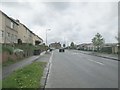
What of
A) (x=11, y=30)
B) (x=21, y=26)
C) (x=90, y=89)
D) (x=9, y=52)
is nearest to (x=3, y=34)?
(x=11, y=30)

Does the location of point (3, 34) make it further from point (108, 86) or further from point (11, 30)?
point (108, 86)

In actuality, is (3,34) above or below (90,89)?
above

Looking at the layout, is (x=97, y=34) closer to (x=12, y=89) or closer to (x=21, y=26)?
(x=21, y=26)

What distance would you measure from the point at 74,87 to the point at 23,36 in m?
63.5

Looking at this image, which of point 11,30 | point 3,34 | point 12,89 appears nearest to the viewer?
point 12,89

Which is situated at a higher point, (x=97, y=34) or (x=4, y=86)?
(x=97, y=34)

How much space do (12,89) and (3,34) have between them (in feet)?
112

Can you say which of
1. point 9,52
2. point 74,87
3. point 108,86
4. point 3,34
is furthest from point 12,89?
point 3,34

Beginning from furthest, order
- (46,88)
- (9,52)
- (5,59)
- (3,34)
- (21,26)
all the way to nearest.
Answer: (21,26) < (3,34) < (9,52) < (5,59) < (46,88)

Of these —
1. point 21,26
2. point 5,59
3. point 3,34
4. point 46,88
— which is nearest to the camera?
point 46,88

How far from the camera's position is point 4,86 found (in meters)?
9.70

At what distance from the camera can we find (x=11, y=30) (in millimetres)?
49062

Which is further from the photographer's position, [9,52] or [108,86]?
[9,52]

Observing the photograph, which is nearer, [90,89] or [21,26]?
[90,89]
